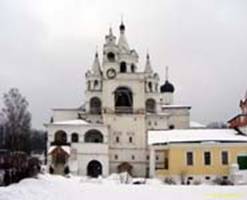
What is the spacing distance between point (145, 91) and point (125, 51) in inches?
205

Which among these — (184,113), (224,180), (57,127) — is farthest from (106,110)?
(224,180)

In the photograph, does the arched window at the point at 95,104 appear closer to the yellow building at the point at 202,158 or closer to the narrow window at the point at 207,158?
the yellow building at the point at 202,158

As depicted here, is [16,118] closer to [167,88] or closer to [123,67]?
A: [123,67]

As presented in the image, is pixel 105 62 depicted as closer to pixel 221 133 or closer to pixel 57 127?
pixel 57 127

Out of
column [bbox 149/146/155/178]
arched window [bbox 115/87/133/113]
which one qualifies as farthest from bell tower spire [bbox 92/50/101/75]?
column [bbox 149/146/155/178]

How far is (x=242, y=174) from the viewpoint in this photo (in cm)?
4750

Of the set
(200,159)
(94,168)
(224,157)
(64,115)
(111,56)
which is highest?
(111,56)

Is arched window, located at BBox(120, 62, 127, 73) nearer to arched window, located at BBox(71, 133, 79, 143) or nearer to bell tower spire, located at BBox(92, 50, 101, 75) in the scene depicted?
bell tower spire, located at BBox(92, 50, 101, 75)

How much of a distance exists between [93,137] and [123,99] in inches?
224

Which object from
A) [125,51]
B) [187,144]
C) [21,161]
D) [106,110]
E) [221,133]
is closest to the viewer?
[21,161]

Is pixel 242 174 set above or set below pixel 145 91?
below

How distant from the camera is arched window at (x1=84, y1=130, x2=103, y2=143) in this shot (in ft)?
190

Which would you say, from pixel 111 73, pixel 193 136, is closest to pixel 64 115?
pixel 111 73

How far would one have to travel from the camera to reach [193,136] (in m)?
53.0
